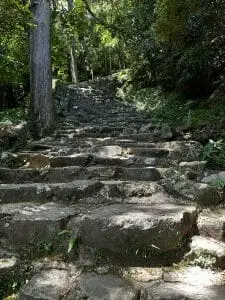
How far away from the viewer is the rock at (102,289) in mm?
2334

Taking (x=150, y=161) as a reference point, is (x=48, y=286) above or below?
below

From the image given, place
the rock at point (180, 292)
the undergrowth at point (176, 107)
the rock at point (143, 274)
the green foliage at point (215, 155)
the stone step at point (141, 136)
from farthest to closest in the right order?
the undergrowth at point (176, 107) < the stone step at point (141, 136) < the green foliage at point (215, 155) < the rock at point (143, 274) < the rock at point (180, 292)

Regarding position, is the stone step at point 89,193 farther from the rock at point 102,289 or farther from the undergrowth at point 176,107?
the undergrowth at point 176,107

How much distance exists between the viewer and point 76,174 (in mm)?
4406

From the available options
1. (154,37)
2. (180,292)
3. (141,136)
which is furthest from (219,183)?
(154,37)

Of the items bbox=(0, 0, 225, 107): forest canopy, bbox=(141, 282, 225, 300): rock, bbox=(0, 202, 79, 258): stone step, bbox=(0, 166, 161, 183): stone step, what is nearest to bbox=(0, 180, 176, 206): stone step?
bbox=(0, 166, 161, 183): stone step

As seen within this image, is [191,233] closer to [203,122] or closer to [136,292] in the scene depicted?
[136,292]

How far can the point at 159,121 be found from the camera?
9250mm

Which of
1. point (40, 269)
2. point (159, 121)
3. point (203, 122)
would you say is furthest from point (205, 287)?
point (159, 121)

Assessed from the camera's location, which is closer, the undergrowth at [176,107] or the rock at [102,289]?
the rock at [102,289]

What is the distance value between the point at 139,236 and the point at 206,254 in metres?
0.50

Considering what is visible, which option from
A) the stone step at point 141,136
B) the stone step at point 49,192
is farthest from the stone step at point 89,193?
the stone step at point 141,136

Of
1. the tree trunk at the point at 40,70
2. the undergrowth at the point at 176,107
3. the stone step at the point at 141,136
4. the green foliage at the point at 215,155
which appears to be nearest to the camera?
the green foliage at the point at 215,155

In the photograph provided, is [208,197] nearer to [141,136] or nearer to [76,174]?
[76,174]
